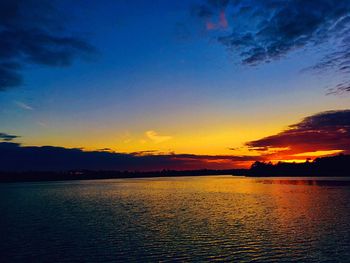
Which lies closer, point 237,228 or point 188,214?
point 237,228

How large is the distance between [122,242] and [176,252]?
7.70 metres

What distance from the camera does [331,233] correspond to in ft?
129

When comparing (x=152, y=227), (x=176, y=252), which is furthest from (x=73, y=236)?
(x=176, y=252)

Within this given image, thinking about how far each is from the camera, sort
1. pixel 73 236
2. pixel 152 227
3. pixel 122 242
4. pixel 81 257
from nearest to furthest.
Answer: pixel 81 257 → pixel 122 242 → pixel 73 236 → pixel 152 227

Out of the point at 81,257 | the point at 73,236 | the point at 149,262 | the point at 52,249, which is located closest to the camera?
the point at 149,262

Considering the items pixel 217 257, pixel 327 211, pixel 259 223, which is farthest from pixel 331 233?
pixel 327 211

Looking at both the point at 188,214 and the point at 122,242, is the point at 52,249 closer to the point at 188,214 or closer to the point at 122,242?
the point at 122,242

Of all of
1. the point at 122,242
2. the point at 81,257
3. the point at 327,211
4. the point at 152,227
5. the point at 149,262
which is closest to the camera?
the point at 149,262

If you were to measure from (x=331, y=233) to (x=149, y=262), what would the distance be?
2201 centimetres

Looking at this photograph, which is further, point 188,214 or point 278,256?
point 188,214

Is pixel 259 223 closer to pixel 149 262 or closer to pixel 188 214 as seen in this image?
pixel 188 214

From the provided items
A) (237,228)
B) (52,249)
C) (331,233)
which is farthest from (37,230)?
(331,233)

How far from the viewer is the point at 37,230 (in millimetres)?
46719

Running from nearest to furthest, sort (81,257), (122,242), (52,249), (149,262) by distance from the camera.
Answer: (149,262)
(81,257)
(52,249)
(122,242)
